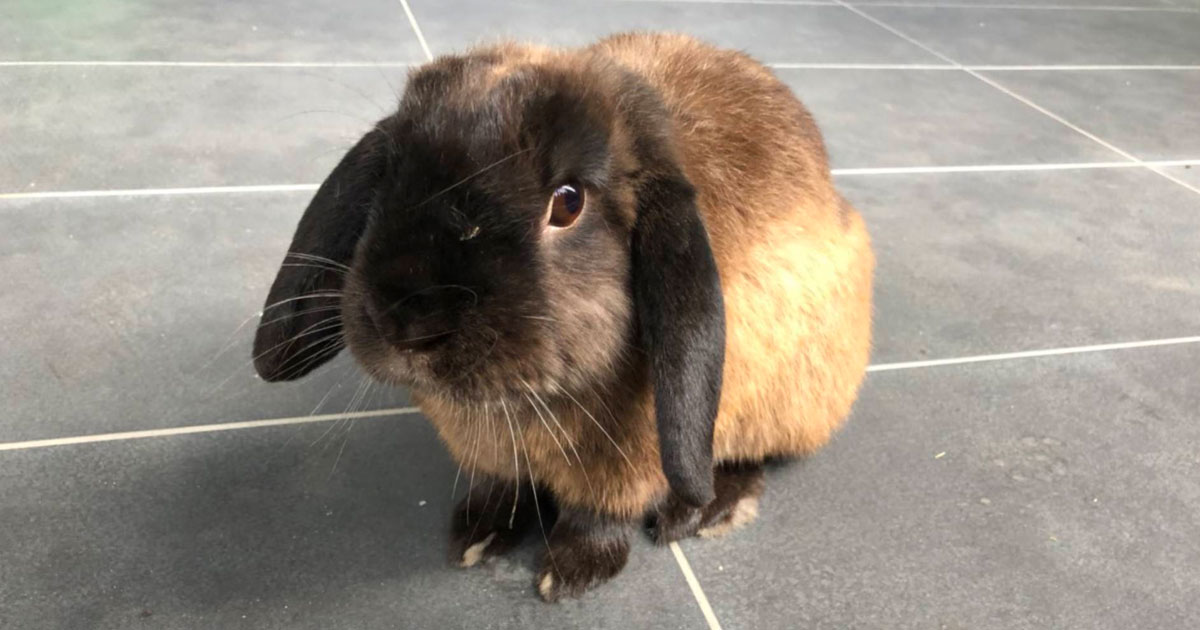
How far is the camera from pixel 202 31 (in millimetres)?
3543

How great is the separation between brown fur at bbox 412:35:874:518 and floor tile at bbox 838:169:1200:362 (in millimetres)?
566

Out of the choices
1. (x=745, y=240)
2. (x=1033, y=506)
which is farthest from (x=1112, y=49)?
(x=745, y=240)

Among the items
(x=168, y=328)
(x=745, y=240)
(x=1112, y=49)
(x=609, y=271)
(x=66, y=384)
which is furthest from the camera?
(x=1112, y=49)

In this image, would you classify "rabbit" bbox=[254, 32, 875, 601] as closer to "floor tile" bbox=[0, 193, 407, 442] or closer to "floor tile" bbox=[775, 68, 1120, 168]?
"floor tile" bbox=[0, 193, 407, 442]

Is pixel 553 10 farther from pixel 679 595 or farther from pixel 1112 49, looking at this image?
pixel 679 595

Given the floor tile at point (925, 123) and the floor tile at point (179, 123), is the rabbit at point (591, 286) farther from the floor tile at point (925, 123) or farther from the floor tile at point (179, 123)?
the floor tile at point (925, 123)

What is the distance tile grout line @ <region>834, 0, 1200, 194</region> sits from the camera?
10.2 feet

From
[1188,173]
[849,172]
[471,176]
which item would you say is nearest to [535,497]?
[471,176]

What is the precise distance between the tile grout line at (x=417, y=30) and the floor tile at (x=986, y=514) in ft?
6.88

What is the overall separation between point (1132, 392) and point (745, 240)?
1.07m

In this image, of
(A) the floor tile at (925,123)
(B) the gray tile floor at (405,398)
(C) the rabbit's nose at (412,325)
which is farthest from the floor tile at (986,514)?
(A) the floor tile at (925,123)

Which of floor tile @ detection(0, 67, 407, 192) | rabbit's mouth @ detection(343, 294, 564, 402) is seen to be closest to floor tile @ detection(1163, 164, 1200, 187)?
floor tile @ detection(0, 67, 407, 192)

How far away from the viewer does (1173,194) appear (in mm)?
2977

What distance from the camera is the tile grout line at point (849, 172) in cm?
241
